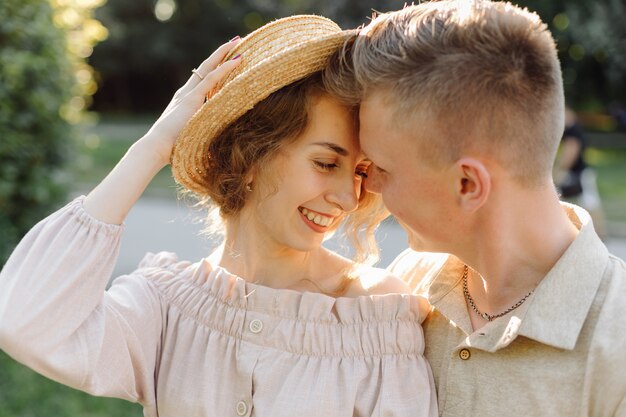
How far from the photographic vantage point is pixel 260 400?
2.33 metres

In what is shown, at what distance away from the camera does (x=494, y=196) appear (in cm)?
217

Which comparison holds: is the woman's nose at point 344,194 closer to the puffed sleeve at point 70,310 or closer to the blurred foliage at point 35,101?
the puffed sleeve at point 70,310

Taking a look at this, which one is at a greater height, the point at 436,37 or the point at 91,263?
the point at 436,37

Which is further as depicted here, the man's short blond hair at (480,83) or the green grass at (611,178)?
the green grass at (611,178)

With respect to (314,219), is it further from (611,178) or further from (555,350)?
(611,178)

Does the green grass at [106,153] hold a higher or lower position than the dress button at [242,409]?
higher

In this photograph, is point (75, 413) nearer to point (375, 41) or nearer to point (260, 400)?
point (260, 400)

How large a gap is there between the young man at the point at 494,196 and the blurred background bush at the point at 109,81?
3332 millimetres

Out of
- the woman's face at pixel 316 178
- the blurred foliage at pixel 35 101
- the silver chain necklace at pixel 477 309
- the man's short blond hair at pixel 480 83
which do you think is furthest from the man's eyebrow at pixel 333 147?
the blurred foliage at pixel 35 101

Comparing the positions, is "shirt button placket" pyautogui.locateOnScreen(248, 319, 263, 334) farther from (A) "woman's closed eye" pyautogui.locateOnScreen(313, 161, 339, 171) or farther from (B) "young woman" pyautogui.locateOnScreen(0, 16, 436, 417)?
(A) "woman's closed eye" pyautogui.locateOnScreen(313, 161, 339, 171)

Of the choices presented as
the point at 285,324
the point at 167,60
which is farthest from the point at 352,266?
the point at 167,60

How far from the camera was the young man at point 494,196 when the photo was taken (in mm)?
2053

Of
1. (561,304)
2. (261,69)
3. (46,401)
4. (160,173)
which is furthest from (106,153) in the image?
(561,304)

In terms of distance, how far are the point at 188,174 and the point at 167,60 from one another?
29915 mm
